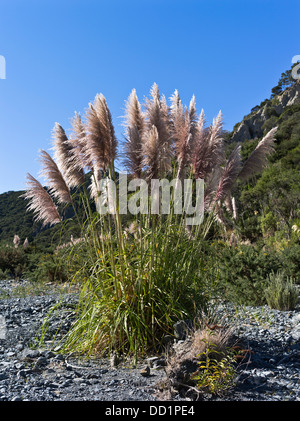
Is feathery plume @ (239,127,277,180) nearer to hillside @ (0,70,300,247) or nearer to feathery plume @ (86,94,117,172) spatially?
feathery plume @ (86,94,117,172)

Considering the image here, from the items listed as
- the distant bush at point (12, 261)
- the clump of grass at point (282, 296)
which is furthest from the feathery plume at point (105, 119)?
the distant bush at point (12, 261)

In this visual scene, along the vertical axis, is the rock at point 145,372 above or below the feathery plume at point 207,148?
below

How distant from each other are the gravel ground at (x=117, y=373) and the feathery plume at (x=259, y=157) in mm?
1852

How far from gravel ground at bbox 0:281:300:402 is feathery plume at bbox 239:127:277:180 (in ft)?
6.08

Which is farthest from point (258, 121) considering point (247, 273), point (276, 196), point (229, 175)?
point (229, 175)

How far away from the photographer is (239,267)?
20.4 feet

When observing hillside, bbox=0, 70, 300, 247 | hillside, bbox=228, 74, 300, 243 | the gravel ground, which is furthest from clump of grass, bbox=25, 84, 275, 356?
hillside, bbox=0, 70, 300, 247

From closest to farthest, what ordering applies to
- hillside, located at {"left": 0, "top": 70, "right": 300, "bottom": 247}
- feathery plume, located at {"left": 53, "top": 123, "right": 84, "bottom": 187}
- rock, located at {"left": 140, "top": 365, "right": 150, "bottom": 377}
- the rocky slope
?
rock, located at {"left": 140, "top": 365, "right": 150, "bottom": 377}, feathery plume, located at {"left": 53, "top": 123, "right": 84, "bottom": 187}, hillside, located at {"left": 0, "top": 70, "right": 300, "bottom": 247}, the rocky slope

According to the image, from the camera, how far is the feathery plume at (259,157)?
427 centimetres

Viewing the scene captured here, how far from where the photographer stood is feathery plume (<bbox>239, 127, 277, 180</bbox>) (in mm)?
4266

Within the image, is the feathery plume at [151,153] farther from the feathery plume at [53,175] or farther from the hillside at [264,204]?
the hillside at [264,204]

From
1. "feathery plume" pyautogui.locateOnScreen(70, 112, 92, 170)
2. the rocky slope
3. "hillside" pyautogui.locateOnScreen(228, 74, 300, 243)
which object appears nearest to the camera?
"feathery plume" pyautogui.locateOnScreen(70, 112, 92, 170)
